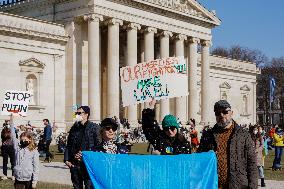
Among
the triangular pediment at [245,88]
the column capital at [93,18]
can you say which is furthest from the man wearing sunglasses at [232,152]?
the triangular pediment at [245,88]

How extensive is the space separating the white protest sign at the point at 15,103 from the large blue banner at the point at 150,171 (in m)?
8.03

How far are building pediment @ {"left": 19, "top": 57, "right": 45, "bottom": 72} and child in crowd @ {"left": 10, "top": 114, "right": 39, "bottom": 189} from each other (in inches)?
1309

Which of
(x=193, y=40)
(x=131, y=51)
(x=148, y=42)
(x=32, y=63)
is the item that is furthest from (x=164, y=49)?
(x=32, y=63)

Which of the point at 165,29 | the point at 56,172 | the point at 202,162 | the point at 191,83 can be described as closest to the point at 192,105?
the point at 191,83

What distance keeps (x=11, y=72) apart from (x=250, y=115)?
1533 inches

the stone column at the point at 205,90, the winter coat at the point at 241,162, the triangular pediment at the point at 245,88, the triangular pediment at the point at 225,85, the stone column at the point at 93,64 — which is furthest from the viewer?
the triangular pediment at the point at 245,88

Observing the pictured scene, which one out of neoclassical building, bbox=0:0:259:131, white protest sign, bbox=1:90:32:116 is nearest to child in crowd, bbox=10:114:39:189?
white protest sign, bbox=1:90:32:116

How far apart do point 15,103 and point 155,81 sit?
20.9 feet

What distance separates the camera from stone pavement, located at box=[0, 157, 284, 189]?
56.6 feet

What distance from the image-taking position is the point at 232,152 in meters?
7.07

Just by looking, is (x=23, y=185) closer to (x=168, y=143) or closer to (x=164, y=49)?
(x=168, y=143)

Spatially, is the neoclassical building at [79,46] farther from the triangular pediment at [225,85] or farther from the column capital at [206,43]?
the triangular pediment at [225,85]

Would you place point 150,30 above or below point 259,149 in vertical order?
above

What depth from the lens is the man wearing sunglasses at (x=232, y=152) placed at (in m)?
7.03
